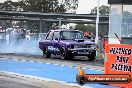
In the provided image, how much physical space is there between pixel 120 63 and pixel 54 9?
203ft

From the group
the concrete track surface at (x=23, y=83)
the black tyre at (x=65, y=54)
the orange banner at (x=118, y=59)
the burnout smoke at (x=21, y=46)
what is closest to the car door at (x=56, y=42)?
the black tyre at (x=65, y=54)

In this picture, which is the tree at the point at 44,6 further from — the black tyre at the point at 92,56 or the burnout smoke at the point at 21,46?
the black tyre at the point at 92,56

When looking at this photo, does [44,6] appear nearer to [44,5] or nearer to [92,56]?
[44,5]

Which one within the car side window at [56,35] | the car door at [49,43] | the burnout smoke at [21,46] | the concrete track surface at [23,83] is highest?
the car side window at [56,35]

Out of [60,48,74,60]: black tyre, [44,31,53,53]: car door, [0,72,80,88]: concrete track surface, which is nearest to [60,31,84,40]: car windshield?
[60,48,74,60]: black tyre

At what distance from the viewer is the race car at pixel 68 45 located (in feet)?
75.4

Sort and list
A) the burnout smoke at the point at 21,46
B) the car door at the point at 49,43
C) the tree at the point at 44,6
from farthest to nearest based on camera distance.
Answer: the tree at the point at 44,6 < the burnout smoke at the point at 21,46 < the car door at the point at 49,43

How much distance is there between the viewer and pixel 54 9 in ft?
238

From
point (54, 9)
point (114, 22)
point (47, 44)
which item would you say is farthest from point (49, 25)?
point (114, 22)

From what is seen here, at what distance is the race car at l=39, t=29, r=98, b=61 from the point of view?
75.4ft

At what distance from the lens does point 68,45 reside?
75.3 ft

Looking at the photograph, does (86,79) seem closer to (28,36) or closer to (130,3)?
(130,3)

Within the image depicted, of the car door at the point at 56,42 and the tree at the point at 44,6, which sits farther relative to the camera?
the tree at the point at 44,6

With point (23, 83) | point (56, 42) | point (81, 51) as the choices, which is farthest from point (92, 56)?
point (23, 83)
